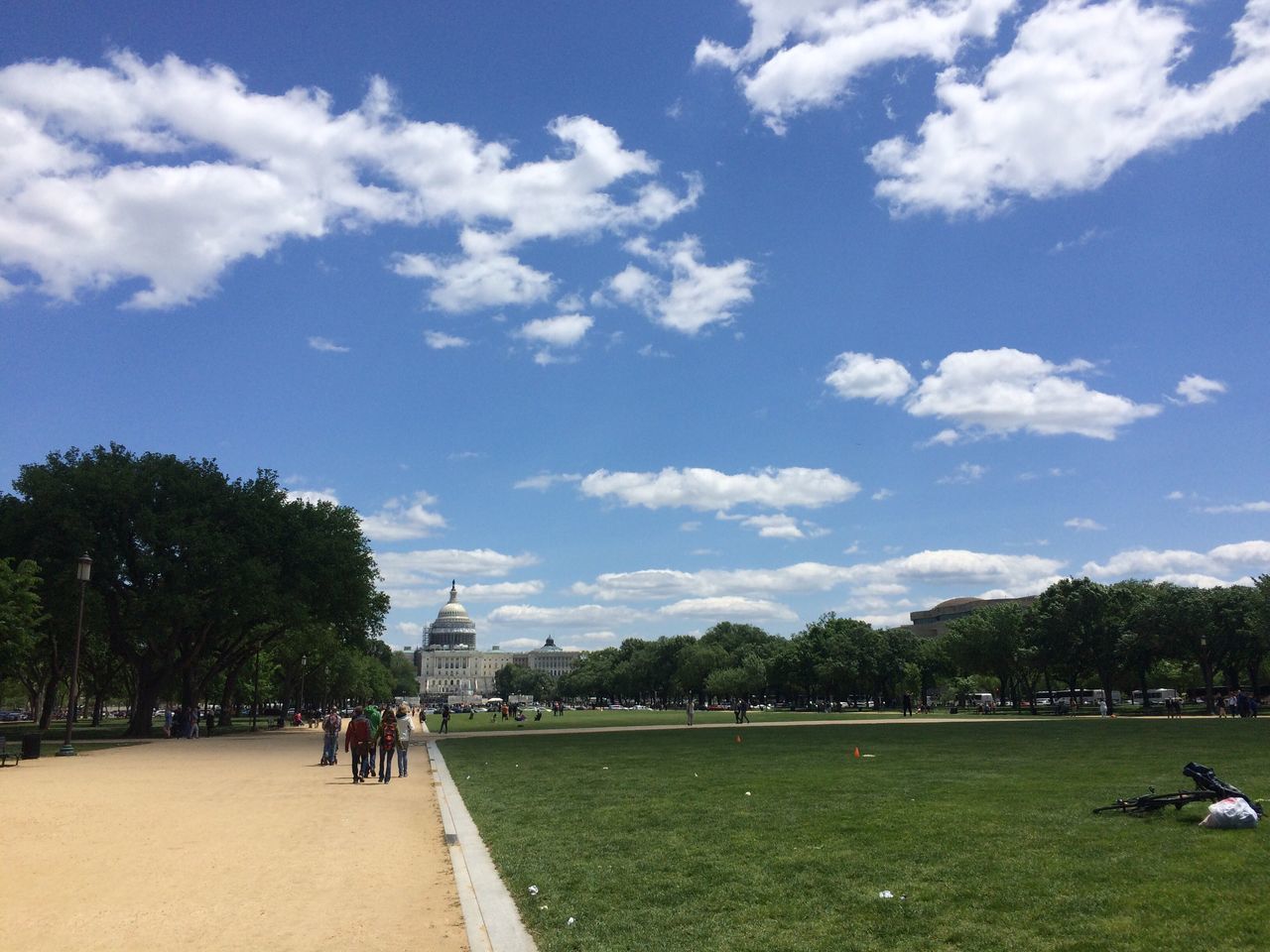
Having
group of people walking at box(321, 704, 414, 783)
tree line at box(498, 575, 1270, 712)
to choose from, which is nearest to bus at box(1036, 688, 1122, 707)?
tree line at box(498, 575, 1270, 712)

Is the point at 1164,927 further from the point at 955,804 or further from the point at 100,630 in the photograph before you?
the point at 100,630

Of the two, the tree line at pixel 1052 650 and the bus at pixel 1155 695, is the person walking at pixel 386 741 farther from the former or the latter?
the bus at pixel 1155 695

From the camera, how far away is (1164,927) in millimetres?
8398

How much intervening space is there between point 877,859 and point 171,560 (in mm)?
50078

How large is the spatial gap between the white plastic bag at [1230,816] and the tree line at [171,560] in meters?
48.3

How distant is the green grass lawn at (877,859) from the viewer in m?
8.75

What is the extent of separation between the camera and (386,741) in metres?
26.9

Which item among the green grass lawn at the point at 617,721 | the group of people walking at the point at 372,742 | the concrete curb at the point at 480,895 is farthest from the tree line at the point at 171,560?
the concrete curb at the point at 480,895

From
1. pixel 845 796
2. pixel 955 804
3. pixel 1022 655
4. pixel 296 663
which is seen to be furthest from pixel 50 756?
pixel 1022 655

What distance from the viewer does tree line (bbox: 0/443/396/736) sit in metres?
51.0

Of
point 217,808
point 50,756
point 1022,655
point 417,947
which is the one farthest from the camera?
point 1022,655

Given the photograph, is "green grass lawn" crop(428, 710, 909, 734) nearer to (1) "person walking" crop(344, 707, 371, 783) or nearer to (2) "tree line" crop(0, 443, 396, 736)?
(2) "tree line" crop(0, 443, 396, 736)

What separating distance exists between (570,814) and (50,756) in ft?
94.2

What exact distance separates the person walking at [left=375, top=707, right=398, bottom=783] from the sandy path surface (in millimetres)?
1020
